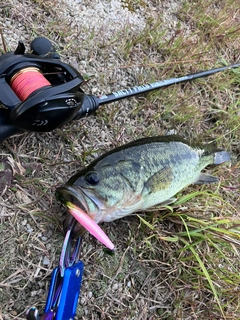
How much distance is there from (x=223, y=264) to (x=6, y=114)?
7.05ft

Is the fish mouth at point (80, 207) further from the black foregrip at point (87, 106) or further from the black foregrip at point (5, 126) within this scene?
the black foregrip at point (87, 106)

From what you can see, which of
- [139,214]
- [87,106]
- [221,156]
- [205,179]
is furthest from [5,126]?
[221,156]

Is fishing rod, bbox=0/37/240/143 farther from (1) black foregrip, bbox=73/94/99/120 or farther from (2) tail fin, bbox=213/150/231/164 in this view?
(2) tail fin, bbox=213/150/231/164

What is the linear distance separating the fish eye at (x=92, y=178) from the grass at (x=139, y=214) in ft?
1.20

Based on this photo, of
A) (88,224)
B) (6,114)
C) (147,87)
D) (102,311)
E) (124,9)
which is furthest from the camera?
(124,9)

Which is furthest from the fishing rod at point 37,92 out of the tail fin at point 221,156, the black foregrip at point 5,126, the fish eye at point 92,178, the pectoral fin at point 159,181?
the tail fin at point 221,156

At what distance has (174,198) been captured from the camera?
3.02 meters

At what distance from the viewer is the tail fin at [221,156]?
3.50 metres

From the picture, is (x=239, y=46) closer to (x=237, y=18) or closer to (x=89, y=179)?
(x=237, y=18)

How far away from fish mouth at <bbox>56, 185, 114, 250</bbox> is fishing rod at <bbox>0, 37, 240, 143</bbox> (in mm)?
448

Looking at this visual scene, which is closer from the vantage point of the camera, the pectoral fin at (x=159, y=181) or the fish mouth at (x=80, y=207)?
the fish mouth at (x=80, y=207)

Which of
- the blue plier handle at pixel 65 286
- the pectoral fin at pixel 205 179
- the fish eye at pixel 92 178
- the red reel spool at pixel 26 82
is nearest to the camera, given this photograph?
the blue plier handle at pixel 65 286

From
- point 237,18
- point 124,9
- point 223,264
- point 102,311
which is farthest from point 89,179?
point 237,18

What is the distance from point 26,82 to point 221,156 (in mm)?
2002
